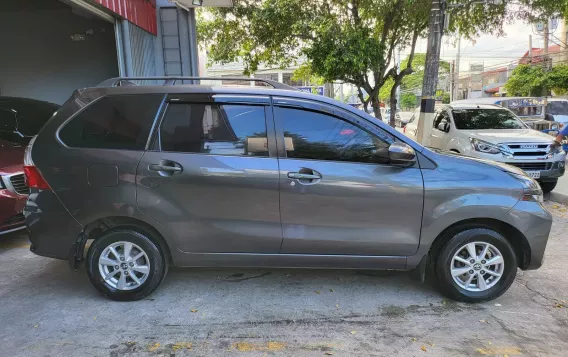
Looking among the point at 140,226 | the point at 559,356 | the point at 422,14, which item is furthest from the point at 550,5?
the point at 140,226

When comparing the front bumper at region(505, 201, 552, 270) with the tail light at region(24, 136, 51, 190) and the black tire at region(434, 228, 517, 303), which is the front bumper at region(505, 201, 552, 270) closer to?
the black tire at region(434, 228, 517, 303)

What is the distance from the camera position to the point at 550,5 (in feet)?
34.8

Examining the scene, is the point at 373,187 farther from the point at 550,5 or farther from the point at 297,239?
the point at 550,5

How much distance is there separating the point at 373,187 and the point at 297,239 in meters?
0.76

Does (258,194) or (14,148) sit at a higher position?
(14,148)

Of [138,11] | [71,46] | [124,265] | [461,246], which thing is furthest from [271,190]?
[71,46]

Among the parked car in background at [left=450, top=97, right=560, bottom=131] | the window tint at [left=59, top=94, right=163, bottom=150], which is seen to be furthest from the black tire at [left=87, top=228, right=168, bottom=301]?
the parked car in background at [left=450, top=97, right=560, bottom=131]

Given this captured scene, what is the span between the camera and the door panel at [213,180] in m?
3.36

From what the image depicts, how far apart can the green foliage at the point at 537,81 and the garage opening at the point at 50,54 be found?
25.1 m

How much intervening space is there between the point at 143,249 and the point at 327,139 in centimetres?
180

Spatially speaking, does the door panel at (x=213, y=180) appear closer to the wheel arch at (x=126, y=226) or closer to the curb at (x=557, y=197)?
the wheel arch at (x=126, y=226)

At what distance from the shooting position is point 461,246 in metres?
3.47

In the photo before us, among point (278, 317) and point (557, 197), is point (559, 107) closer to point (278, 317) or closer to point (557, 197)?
point (557, 197)

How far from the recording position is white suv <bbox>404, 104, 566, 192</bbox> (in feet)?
23.6
